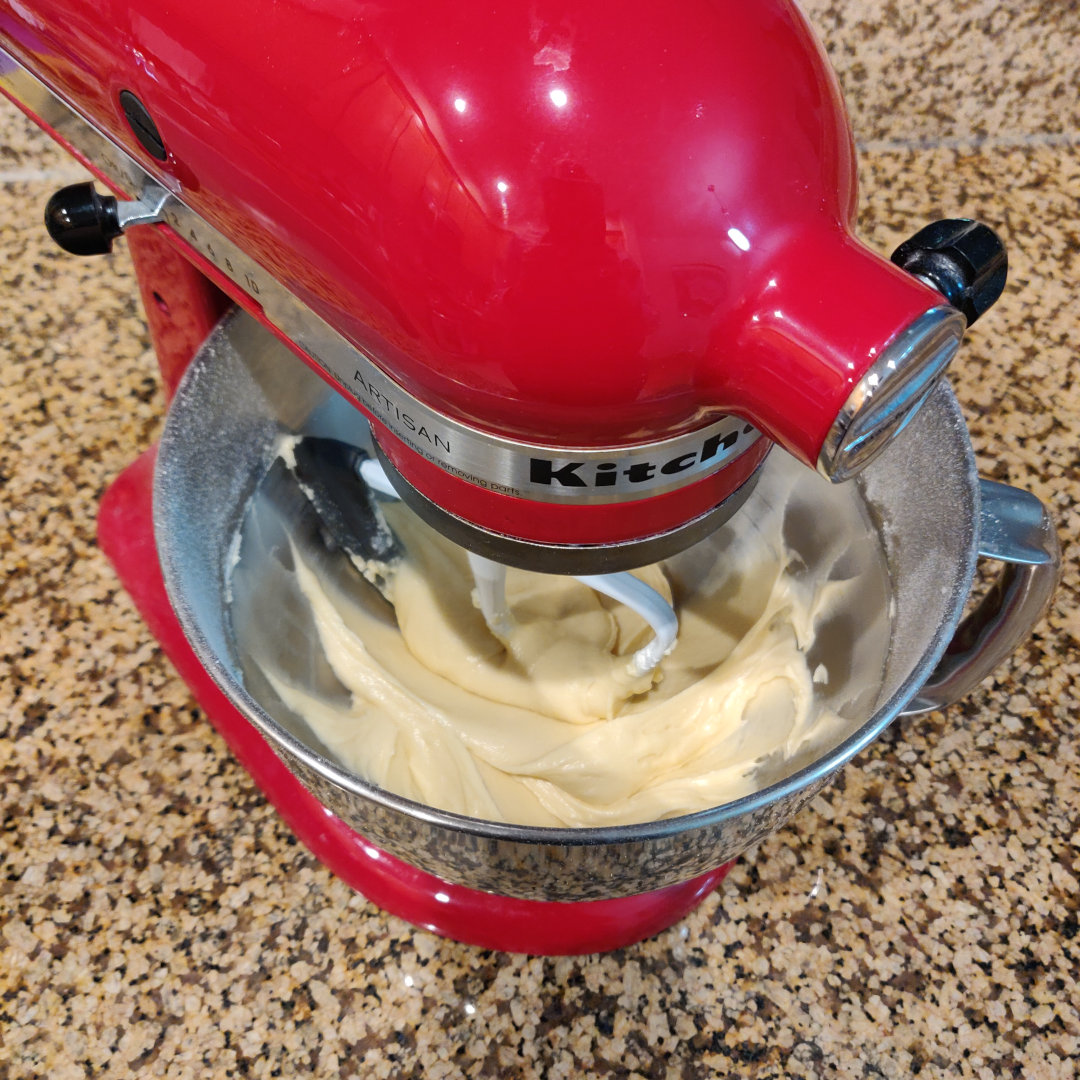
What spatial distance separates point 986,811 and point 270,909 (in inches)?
21.0

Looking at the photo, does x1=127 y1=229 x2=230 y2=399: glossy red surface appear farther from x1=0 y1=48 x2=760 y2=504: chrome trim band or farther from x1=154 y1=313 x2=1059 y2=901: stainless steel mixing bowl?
x1=0 y1=48 x2=760 y2=504: chrome trim band

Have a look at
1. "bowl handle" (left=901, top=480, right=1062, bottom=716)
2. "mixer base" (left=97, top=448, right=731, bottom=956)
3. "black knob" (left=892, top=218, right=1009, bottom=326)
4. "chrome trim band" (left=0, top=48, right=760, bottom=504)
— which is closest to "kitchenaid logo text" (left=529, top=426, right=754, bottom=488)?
"chrome trim band" (left=0, top=48, right=760, bottom=504)

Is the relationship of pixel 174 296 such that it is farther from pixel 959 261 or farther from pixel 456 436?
pixel 959 261

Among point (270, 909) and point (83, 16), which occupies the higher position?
point (83, 16)

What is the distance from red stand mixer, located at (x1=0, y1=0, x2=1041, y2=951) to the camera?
33 centimetres

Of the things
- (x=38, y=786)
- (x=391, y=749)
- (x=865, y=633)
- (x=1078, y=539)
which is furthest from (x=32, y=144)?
(x=1078, y=539)

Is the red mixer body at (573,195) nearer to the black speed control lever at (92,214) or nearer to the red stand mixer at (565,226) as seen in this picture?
the red stand mixer at (565,226)

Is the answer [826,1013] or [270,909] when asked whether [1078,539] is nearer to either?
[826,1013]

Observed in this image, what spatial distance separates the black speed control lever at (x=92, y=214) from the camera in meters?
0.47

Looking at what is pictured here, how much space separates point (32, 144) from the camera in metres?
1.10

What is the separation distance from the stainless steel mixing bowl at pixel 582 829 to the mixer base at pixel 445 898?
0.10m

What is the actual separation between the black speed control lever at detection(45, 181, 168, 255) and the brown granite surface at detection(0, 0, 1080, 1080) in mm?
411

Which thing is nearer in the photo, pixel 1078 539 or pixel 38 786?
pixel 38 786

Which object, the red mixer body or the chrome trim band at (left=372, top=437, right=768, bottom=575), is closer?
the red mixer body
